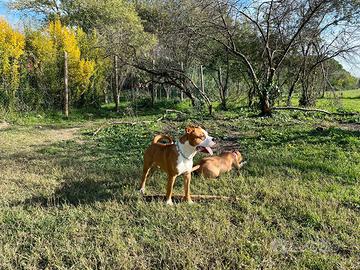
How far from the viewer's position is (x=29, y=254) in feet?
9.35

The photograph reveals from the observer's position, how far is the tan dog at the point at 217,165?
4.89 meters

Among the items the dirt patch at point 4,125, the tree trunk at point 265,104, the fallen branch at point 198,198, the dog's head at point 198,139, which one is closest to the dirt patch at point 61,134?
the dirt patch at point 4,125

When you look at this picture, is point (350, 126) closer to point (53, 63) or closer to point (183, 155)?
point (183, 155)

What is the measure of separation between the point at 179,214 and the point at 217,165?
5.31 ft

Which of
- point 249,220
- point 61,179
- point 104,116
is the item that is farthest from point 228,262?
point 104,116

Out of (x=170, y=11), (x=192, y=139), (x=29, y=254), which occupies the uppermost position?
(x=170, y=11)

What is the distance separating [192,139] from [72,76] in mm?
12144

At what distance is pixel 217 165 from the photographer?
5023mm

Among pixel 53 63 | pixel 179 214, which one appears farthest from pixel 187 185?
pixel 53 63

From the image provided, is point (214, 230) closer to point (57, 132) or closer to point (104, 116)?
point (57, 132)

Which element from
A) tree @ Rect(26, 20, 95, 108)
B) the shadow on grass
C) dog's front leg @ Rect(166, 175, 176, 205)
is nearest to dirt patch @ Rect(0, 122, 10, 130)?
tree @ Rect(26, 20, 95, 108)

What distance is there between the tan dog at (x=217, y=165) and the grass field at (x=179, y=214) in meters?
0.17

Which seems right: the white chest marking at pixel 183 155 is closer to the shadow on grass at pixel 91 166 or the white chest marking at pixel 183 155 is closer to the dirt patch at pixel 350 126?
the shadow on grass at pixel 91 166

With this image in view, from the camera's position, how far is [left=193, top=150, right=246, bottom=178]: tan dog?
4.89 m
